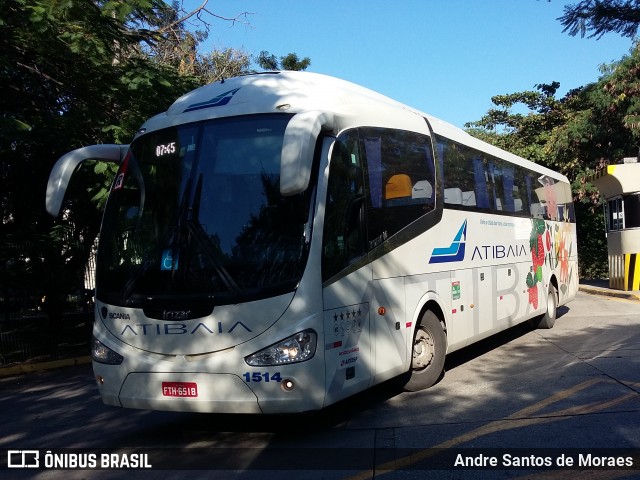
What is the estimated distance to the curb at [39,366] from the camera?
1166 cm

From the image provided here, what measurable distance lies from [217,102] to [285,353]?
2.63 metres

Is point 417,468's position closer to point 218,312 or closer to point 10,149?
point 218,312

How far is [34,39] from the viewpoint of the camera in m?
10.8

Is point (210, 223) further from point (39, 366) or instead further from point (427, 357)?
point (39, 366)

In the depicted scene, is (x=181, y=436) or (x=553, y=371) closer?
(x=181, y=436)

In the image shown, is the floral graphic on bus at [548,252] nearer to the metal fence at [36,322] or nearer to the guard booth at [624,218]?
the guard booth at [624,218]

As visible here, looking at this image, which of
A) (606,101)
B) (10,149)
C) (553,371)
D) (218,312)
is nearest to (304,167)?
(218,312)

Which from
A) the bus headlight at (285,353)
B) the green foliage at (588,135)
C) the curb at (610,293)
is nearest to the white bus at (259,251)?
the bus headlight at (285,353)

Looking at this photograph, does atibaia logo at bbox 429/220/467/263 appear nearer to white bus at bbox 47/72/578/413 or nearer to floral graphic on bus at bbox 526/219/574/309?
white bus at bbox 47/72/578/413

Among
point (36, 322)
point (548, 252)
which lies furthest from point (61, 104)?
point (548, 252)

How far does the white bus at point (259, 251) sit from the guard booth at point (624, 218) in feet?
47.1

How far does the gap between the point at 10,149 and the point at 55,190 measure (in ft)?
17.9

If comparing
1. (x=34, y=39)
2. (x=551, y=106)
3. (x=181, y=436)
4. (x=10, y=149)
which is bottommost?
(x=181, y=436)

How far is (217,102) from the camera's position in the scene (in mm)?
6344
